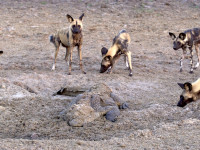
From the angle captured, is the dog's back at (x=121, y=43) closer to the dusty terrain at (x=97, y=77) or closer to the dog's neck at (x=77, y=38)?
the dusty terrain at (x=97, y=77)

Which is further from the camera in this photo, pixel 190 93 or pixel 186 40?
pixel 186 40

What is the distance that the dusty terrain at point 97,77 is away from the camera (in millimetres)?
4750

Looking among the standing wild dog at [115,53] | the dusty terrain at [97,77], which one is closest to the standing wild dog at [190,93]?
the dusty terrain at [97,77]

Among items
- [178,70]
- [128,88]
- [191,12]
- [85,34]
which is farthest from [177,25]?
[128,88]

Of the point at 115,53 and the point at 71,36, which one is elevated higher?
the point at 71,36

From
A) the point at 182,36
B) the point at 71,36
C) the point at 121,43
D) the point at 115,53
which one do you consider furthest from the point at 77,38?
the point at 182,36

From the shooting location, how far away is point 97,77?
855cm

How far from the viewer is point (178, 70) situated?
993 cm

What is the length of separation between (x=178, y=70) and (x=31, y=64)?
12.5ft

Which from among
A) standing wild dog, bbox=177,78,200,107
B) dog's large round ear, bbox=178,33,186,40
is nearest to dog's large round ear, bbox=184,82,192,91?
standing wild dog, bbox=177,78,200,107

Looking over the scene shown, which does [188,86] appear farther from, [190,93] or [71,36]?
[71,36]

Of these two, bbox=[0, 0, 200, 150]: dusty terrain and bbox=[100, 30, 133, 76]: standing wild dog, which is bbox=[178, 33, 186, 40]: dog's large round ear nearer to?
bbox=[0, 0, 200, 150]: dusty terrain

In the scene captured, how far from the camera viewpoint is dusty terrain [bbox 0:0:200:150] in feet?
15.6

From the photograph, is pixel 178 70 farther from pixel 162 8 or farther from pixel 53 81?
pixel 162 8
